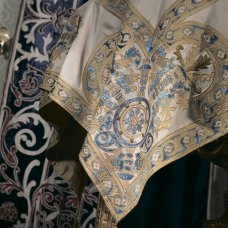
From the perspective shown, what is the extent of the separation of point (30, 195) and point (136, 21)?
823 millimetres

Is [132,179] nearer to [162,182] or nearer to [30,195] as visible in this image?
[162,182]

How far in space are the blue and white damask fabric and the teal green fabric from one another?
1.61 ft

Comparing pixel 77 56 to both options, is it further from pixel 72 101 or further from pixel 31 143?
pixel 31 143

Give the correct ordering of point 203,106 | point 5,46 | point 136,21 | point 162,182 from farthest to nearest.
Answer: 1. point 5,46
2. point 162,182
3. point 136,21
4. point 203,106

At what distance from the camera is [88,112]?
850mm

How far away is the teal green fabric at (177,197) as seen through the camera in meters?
1.21

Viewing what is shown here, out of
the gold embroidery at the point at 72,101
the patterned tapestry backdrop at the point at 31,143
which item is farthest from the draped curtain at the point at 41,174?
the gold embroidery at the point at 72,101

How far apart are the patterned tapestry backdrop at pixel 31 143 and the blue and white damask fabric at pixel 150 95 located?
1.99 feet

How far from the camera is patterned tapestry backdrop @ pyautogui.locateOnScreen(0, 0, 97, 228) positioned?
1393 mm

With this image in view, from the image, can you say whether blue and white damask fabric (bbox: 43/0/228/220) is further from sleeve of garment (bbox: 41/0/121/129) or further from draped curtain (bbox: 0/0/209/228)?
draped curtain (bbox: 0/0/209/228)

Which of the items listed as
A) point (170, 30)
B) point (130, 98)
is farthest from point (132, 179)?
point (170, 30)

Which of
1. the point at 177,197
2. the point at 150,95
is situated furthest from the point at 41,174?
the point at 150,95

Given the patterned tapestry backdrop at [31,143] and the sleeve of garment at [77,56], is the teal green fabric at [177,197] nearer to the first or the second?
the patterned tapestry backdrop at [31,143]

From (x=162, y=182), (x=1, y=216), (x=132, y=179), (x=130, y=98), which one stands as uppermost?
(x=130, y=98)
